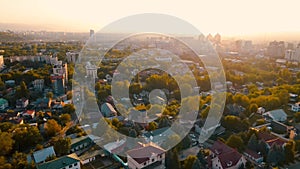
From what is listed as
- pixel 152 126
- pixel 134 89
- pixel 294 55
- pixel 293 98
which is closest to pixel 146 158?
pixel 152 126

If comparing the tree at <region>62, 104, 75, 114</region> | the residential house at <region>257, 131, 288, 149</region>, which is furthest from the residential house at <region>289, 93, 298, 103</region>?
the tree at <region>62, 104, 75, 114</region>

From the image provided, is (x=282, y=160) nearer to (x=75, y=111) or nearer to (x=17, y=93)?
(x=75, y=111)

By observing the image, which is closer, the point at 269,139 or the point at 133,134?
the point at 269,139

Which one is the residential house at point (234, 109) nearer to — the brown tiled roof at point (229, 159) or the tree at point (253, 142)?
the tree at point (253, 142)

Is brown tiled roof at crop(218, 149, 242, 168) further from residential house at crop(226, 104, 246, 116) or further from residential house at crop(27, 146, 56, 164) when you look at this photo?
residential house at crop(27, 146, 56, 164)

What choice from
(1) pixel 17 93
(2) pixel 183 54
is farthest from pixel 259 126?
(2) pixel 183 54

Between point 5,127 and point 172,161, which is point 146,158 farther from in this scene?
point 5,127

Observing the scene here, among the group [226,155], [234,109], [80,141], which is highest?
[234,109]

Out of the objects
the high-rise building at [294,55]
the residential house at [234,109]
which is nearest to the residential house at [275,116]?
the residential house at [234,109]
